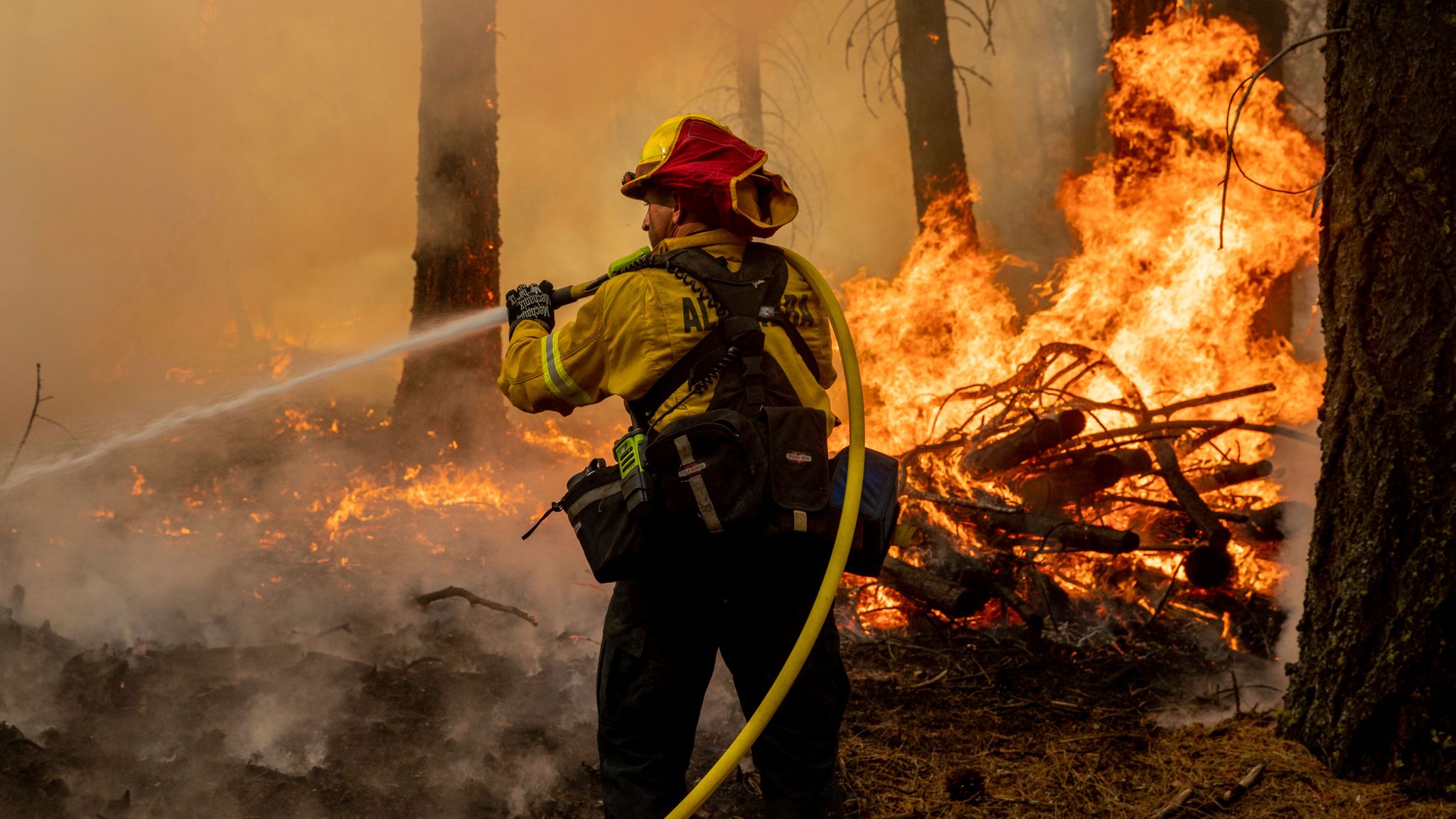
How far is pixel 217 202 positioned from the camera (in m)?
7.08

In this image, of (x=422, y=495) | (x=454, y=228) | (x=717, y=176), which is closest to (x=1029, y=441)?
(x=717, y=176)

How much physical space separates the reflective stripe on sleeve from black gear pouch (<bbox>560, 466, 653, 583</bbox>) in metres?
0.24

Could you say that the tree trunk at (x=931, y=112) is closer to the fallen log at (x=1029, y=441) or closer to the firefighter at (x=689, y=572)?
the fallen log at (x=1029, y=441)

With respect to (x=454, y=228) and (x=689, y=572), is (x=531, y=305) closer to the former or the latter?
(x=689, y=572)

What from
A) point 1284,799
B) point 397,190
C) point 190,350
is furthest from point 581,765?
point 397,190

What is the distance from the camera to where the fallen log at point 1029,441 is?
18.3ft

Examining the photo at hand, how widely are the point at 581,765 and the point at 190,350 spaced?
5.31m

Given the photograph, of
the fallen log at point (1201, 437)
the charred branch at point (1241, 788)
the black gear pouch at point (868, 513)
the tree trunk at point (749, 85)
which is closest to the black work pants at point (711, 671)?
the black gear pouch at point (868, 513)

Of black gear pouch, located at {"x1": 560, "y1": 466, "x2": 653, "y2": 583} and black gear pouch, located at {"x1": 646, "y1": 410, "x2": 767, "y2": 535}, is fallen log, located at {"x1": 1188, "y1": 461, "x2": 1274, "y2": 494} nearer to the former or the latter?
black gear pouch, located at {"x1": 646, "y1": 410, "x2": 767, "y2": 535}

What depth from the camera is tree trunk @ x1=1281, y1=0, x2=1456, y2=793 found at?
2857mm

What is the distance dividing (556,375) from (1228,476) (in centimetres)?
479

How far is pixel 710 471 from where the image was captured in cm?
233

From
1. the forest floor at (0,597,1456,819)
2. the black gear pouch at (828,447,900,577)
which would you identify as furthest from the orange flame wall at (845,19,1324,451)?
the black gear pouch at (828,447,900,577)

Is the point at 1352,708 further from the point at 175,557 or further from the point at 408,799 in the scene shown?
the point at 175,557
